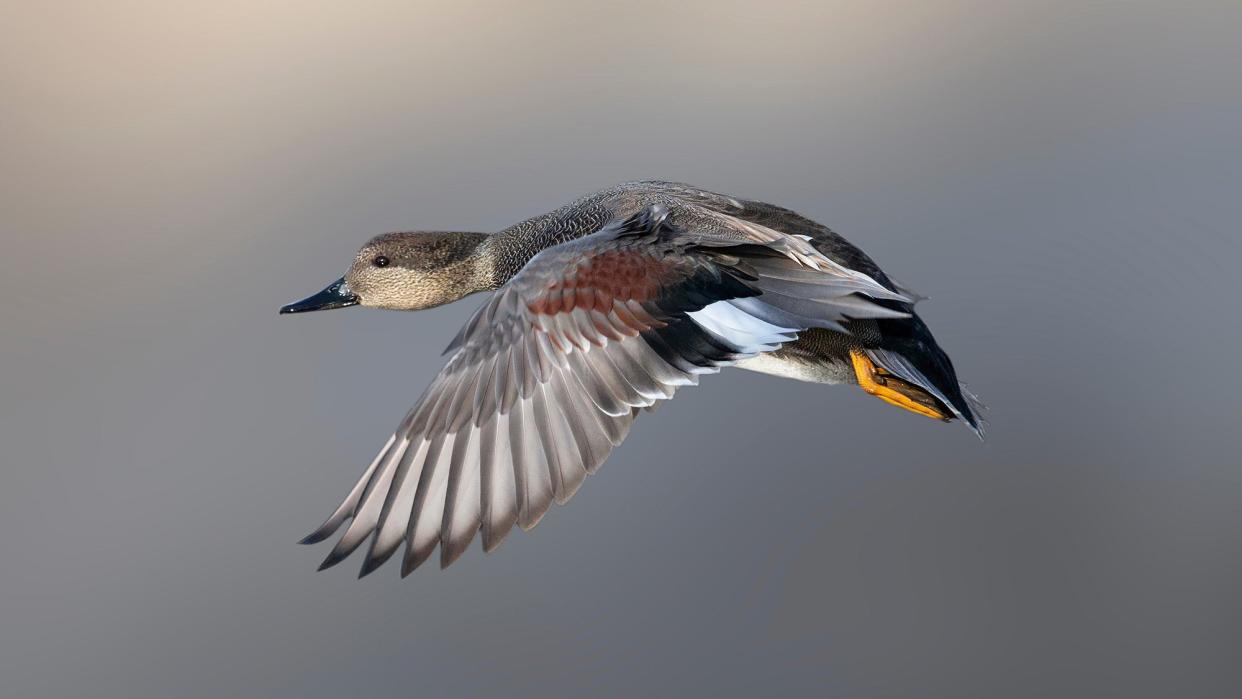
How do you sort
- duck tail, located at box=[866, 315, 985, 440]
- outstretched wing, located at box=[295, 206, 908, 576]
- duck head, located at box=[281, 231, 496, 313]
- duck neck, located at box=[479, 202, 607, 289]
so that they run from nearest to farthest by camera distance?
outstretched wing, located at box=[295, 206, 908, 576]
duck tail, located at box=[866, 315, 985, 440]
duck neck, located at box=[479, 202, 607, 289]
duck head, located at box=[281, 231, 496, 313]

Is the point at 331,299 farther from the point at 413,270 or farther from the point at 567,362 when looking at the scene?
the point at 567,362

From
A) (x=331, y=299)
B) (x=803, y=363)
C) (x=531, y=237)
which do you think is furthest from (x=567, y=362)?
(x=331, y=299)

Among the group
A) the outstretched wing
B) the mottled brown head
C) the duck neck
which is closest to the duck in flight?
the outstretched wing

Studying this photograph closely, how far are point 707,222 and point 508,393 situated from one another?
276mm

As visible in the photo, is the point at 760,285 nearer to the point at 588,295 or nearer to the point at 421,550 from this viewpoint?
the point at 588,295

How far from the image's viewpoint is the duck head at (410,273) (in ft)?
4.74

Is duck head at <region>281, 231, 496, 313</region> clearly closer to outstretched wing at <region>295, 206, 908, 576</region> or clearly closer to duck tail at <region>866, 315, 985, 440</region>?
outstretched wing at <region>295, 206, 908, 576</region>

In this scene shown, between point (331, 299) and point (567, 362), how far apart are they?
1.73ft

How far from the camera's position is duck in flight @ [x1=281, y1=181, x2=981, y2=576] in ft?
3.26

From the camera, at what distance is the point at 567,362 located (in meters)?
1.05

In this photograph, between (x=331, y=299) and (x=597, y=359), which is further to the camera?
(x=331, y=299)

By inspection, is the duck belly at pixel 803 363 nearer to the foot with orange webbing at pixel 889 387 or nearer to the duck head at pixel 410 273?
the foot with orange webbing at pixel 889 387

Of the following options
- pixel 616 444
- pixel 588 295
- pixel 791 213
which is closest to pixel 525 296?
pixel 588 295

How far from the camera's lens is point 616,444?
984mm
